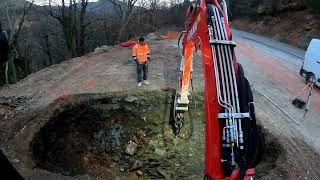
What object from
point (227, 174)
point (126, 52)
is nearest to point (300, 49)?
point (126, 52)

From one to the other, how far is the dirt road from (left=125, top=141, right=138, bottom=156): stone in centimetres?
150

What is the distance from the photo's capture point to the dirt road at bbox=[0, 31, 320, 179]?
9.54m

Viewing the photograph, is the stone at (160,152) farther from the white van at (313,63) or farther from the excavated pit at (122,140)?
the white van at (313,63)

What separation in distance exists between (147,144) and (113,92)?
2.33m

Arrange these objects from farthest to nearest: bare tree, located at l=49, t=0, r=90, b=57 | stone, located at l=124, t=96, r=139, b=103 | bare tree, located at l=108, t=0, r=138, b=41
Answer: bare tree, located at l=108, t=0, r=138, b=41 → bare tree, located at l=49, t=0, r=90, b=57 → stone, located at l=124, t=96, r=139, b=103

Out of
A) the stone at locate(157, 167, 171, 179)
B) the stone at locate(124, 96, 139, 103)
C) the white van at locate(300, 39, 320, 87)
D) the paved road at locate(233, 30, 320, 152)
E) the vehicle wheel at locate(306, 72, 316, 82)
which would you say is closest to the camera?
the stone at locate(157, 167, 171, 179)

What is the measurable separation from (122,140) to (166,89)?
8.45ft

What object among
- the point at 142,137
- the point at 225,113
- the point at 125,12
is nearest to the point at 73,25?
the point at 125,12

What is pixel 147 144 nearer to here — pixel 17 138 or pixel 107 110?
pixel 107 110

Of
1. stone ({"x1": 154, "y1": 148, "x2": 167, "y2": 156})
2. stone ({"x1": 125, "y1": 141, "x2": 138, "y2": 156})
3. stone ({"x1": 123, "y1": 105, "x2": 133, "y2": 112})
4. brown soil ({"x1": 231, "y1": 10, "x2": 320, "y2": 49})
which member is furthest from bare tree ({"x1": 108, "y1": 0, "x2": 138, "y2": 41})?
stone ({"x1": 154, "y1": 148, "x2": 167, "y2": 156})

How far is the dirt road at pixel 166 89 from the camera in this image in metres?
9.54

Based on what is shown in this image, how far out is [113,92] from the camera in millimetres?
13766

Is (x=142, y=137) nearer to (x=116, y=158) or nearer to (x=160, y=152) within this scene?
(x=160, y=152)

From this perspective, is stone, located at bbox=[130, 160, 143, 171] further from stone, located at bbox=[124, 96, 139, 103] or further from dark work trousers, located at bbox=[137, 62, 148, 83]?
→ dark work trousers, located at bbox=[137, 62, 148, 83]
